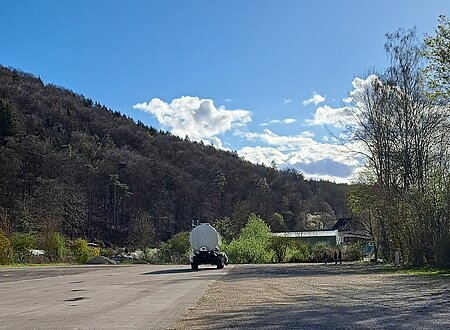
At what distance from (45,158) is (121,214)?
1944 centimetres

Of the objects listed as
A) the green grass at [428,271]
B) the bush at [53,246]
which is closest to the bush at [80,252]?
the bush at [53,246]

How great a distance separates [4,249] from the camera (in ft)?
162

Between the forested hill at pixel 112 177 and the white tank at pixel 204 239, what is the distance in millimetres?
24010

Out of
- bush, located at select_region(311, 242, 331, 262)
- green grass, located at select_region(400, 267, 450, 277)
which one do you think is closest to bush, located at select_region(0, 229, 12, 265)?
bush, located at select_region(311, 242, 331, 262)

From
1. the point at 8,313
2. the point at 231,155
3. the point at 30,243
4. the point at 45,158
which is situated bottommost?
the point at 8,313

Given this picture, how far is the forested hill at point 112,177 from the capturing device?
75.8 meters

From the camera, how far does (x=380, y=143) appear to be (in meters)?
41.7

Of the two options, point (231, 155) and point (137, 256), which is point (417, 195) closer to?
point (137, 256)

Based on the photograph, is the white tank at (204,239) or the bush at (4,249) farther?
the bush at (4,249)

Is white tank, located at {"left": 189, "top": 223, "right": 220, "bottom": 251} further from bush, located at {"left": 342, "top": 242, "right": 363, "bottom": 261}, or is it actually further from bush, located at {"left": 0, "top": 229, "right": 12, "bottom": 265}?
bush, located at {"left": 342, "top": 242, "right": 363, "bottom": 261}

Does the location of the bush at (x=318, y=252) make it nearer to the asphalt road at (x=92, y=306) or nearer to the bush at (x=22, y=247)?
the bush at (x=22, y=247)

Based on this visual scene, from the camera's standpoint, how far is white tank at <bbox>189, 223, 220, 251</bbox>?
41.2 m

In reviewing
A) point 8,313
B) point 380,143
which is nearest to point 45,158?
point 380,143

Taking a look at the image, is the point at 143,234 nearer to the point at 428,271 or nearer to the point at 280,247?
the point at 280,247
